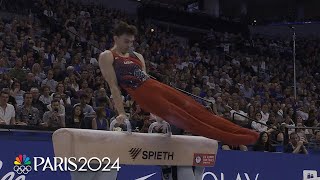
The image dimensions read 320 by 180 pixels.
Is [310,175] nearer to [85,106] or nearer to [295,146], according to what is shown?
[295,146]

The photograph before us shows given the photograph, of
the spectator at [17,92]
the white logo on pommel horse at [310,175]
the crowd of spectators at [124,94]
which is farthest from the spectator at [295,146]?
the spectator at [17,92]

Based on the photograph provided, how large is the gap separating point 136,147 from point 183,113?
1.56 feet

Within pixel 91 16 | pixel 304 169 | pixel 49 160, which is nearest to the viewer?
pixel 49 160

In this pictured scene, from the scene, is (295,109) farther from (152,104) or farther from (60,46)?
(152,104)

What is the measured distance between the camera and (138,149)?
4434mm

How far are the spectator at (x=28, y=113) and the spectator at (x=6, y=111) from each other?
0.23 m

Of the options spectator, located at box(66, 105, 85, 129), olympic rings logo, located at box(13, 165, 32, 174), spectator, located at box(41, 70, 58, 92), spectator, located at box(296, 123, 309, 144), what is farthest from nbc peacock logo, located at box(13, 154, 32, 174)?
spectator, located at box(296, 123, 309, 144)

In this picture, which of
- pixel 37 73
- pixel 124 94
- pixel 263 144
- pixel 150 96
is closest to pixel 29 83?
pixel 37 73

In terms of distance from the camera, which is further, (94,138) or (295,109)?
(295,109)

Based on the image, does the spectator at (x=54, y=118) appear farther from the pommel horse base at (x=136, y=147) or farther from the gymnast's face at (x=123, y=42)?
the gymnast's face at (x=123, y=42)

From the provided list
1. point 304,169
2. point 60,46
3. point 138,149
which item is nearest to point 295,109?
point 304,169

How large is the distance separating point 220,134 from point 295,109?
32.1ft

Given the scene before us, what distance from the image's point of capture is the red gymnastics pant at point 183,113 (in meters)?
4.35

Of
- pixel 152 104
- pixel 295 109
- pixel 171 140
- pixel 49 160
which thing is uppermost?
pixel 152 104
